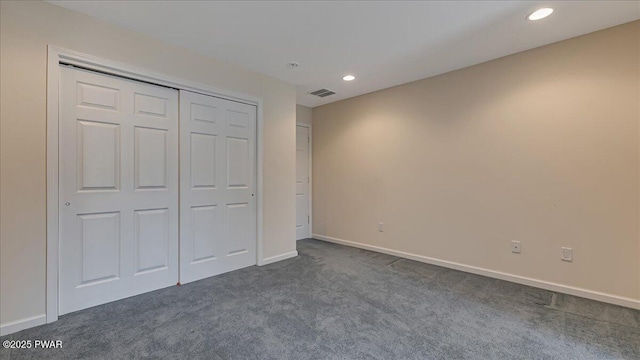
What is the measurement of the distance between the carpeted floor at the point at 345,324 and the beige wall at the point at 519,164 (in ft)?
1.39

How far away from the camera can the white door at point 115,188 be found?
7.18 feet

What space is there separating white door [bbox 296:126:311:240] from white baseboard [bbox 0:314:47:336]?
333cm

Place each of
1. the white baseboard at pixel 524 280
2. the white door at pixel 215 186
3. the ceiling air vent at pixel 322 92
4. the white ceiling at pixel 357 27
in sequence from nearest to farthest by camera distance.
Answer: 1. the white ceiling at pixel 357 27
2. the white baseboard at pixel 524 280
3. the white door at pixel 215 186
4. the ceiling air vent at pixel 322 92

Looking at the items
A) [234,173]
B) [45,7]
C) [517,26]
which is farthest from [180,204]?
[517,26]

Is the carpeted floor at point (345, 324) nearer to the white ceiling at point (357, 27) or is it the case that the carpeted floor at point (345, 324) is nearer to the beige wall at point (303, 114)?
the white ceiling at point (357, 27)

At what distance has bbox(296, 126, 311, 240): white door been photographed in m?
4.93

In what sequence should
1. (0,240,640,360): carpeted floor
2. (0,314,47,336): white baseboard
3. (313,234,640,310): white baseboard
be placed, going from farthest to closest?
(313,234,640,310): white baseboard
(0,314,47,336): white baseboard
(0,240,640,360): carpeted floor

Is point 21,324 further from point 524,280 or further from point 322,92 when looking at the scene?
point 524,280

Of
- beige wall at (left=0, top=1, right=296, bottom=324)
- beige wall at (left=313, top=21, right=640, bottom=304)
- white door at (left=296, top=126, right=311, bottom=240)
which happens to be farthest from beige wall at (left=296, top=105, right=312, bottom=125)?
beige wall at (left=0, top=1, right=296, bottom=324)

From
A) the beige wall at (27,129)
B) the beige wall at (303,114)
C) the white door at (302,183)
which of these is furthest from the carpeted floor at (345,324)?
the beige wall at (303,114)

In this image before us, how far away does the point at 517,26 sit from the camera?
7.83 feet

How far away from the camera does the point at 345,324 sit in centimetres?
207

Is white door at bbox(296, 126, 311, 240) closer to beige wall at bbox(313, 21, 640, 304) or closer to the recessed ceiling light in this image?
beige wall at bbox(313, 21, 640, 304)

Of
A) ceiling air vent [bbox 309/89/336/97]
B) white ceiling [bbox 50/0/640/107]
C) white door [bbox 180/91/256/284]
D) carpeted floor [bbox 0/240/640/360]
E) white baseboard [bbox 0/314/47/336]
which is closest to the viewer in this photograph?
carpeted floor [bbox 0/240/640/360]
